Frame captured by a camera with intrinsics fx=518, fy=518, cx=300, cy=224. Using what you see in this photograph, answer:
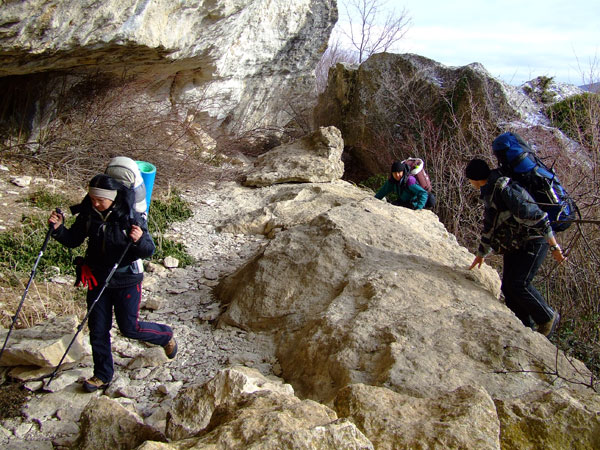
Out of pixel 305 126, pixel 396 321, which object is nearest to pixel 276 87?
pixel 305 126

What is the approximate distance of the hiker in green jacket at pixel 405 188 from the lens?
6797 mm

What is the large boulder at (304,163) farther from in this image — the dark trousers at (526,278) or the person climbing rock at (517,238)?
the dark trousers at (526,278)

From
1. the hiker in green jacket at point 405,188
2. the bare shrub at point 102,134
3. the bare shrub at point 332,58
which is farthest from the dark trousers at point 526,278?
the bare shrub at point 332,58

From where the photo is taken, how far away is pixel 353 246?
15.1 feet

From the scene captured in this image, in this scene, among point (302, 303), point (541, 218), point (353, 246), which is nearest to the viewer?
point (541, 218)

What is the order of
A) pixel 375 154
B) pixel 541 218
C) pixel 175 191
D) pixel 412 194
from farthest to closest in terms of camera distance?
pixel 375 154, pixel 175 191, pixel 412 194, pixel 541 218

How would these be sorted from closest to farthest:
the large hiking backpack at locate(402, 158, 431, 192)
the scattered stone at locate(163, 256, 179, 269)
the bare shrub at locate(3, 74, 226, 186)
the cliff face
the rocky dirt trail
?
the rocky dirt trail
the cliff face
the scattered stone at locate(163, 256, 179, 269)
the large hiking backpack at locate(402, 158, 431, 192)
the bare shrub at locate(3, 74, 226, 186)

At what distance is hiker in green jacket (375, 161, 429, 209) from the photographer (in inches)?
268

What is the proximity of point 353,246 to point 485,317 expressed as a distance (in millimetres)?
1391

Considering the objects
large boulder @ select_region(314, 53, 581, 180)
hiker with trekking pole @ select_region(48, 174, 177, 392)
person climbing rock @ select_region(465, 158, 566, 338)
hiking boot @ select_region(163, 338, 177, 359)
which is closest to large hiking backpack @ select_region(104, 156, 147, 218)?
hiker with trekking pole @ select_region(48, 174, 177, 392)

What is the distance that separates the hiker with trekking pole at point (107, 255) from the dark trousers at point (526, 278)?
2.87m

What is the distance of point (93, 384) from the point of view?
338cm

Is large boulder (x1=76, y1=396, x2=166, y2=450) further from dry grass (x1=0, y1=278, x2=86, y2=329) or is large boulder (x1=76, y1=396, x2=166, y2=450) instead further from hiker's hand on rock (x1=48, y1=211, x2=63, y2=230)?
dry grass (x1=0, y1=278, x2=86, y2=329)

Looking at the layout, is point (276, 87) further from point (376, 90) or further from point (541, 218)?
point (541, 218)
